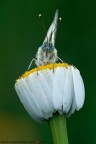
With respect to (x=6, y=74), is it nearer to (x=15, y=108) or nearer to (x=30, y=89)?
(x=15, y=108)

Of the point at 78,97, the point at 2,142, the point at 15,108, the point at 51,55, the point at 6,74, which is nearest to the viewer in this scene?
the point at 78,97

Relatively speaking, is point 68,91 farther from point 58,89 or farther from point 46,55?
point 46,55

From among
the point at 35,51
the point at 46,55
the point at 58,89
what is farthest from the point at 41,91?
the point at 35,51

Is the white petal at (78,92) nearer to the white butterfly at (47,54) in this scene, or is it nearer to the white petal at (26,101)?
the white petal at (26,101)

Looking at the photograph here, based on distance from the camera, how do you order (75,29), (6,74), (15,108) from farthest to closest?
(75,29), (6,74), (15,108)

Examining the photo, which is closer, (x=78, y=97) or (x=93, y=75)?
(x=78, y=97)

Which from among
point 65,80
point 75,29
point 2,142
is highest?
point 75,29

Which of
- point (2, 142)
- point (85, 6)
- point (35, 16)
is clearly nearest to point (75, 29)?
point (85, 6)

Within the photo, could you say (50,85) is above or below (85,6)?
below

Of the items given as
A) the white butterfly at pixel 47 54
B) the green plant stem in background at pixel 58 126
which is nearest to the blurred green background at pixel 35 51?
the white butterfly at pixel 47 54
